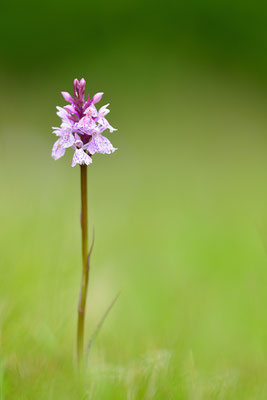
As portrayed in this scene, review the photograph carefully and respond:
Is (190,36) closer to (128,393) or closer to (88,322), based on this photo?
(88,322)

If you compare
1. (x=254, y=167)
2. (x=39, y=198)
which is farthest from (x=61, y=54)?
(x=39, y=198)

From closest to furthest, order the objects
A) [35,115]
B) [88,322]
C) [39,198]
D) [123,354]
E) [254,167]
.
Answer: [123,354]
[88,322]
[39,198]
[254,167]
[35,115]

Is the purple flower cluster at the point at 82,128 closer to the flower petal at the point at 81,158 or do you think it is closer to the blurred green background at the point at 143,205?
the flower petal at the point at 81,158

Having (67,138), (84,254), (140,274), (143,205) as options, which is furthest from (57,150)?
(143,205)

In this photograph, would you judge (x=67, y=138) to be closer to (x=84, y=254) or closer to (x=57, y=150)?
(x=57, y=150)

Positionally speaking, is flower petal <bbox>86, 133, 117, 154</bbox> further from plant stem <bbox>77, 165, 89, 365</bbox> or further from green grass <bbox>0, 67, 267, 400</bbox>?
green grass <bbox>0, 67, 267, 400</bbox>

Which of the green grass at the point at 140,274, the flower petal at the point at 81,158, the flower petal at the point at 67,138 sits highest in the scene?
the flower petal at the point at 67,138

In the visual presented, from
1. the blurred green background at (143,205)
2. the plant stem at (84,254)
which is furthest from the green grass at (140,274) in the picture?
the plant stem at (84,254)
